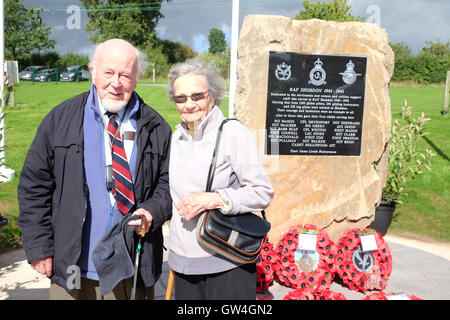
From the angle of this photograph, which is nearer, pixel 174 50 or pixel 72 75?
pixel 72 75

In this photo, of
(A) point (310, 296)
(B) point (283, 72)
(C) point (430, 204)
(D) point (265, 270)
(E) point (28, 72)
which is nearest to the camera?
(A) point (310, 296)

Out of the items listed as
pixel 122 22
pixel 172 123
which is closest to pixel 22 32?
pixel 172 123

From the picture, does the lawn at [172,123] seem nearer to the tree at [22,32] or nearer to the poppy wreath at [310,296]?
the tree at [22,32]

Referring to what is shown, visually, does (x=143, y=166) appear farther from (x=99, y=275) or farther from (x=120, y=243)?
(x=99, y=275)

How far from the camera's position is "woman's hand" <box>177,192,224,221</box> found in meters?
2.04

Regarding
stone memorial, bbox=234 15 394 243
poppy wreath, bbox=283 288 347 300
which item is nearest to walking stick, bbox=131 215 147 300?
poppy wreath, bbox=283 288 347 300

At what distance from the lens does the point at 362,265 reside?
4129mm

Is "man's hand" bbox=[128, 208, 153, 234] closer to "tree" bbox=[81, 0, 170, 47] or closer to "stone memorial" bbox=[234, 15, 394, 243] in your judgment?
"stone memorial" bbox=[234, 15, 394, 243]

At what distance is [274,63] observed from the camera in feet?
14.5

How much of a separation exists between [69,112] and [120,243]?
2.37 feet

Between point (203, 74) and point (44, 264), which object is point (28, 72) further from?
point (203, 74)

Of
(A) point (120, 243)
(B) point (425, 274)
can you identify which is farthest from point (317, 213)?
(A) point (120, 243)

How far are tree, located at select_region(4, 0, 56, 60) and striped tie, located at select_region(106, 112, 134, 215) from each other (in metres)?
10.1

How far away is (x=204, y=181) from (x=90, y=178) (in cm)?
58
